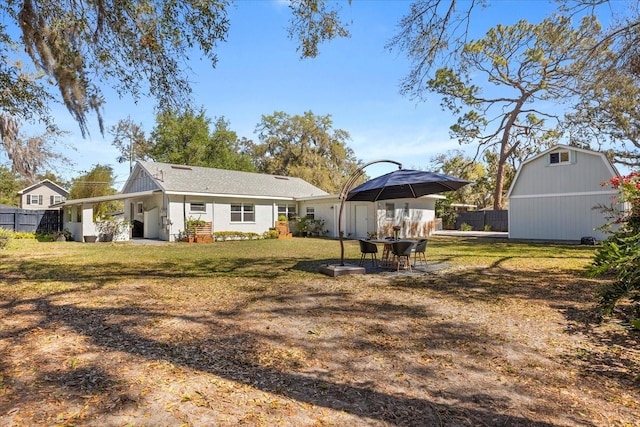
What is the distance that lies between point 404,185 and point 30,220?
2215 cm

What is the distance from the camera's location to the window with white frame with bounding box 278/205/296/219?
75.2 ft

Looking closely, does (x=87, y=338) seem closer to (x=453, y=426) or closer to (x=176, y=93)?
(x=453, y=426)

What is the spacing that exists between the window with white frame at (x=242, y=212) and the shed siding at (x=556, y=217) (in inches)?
575

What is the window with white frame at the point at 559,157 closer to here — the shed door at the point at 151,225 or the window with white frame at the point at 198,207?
the window with white frame at the point at 198,207

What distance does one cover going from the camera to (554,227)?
17875 millimetres

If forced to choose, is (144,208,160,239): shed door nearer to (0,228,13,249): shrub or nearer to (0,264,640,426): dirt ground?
(0,228,13,249): shrub

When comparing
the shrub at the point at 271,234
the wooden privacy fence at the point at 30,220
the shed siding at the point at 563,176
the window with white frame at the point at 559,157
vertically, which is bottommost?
the shrub at the point at 271,234

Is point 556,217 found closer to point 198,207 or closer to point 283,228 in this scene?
point 283,228

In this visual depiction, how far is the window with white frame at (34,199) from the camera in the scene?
3788cm

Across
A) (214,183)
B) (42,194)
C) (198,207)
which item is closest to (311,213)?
(214,183)

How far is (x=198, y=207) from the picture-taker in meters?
19.4

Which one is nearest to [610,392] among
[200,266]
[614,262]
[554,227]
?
[614,262]

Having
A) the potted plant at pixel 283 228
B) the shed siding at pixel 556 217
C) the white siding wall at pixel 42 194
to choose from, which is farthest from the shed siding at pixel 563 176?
the white siding wall at pixel 42 194

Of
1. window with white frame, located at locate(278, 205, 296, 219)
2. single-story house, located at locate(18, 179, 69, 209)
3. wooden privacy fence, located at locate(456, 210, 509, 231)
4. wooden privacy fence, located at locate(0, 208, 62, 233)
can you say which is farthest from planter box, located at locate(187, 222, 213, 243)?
single-story house, located at locate(18, 179, 69, 209)
